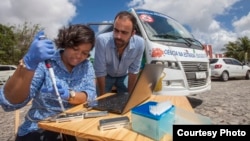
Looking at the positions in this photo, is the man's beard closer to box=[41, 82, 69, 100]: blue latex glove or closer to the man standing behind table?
the man standing behind table

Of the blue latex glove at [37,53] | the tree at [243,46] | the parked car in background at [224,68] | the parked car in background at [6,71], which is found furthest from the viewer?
the tree at [243,46]

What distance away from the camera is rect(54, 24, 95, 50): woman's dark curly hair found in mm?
1661

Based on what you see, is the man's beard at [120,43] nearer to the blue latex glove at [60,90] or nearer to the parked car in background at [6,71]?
the blue latex glove at [60,90]

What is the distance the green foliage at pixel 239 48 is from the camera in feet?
118

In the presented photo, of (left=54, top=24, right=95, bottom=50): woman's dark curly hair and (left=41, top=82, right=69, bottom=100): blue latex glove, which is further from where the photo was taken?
(left=54, top=24, right=95, bottom=50): woman's dark curly hair

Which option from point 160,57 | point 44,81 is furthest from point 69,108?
point 160,57

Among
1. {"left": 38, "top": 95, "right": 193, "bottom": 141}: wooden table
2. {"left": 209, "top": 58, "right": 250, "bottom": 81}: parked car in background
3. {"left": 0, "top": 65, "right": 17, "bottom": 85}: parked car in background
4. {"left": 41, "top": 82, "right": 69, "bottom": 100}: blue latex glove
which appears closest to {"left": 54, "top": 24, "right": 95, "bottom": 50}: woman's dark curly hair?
{"left": 41, "top": 82, "right": 69, "bottom": 100}: blue latex glove

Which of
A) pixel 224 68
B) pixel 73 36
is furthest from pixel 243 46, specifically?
pixel 73 36

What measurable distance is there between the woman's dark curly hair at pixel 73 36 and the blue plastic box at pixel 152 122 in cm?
77

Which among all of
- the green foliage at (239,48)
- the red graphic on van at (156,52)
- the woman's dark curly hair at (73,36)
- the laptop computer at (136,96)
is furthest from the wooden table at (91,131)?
the green foliage at (239,48)

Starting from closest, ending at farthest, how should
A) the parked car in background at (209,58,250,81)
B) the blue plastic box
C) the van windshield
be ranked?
the blue plastic box → the van windshield → the parked car in background at (209,58,250,81)

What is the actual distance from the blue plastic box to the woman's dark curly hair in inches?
30.3

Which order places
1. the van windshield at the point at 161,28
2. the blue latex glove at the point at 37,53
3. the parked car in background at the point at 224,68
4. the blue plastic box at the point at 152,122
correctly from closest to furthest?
the blue plastic box at the point at 152,122 < the blue latex glove at the point at 37,53 < the van windshield at the point at 161,28 < the parked car in background at the point at 224,68

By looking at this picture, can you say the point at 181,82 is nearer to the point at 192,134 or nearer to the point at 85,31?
the point at 85,31
